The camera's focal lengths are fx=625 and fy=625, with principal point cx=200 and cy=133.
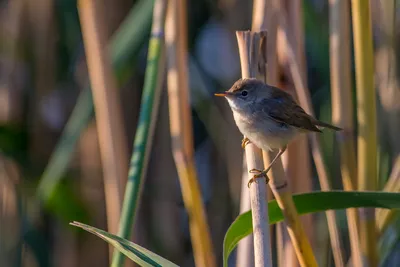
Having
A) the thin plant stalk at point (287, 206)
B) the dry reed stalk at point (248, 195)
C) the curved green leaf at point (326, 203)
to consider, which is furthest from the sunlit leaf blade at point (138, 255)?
the dry reed stalk at point (248, 195)

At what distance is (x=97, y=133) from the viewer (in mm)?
2506

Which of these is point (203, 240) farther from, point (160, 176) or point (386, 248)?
point (160, 176)

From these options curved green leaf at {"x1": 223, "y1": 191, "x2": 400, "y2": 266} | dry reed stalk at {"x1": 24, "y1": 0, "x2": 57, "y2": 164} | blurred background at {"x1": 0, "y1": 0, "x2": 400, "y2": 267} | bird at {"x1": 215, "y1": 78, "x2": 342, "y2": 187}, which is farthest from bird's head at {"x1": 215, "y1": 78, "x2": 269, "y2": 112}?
dry reed stalk at {"x1": 24, "y1": 0, "x2": 57, "y2": 164}

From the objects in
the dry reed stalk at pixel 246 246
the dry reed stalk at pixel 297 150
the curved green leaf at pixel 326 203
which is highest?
the dry reed stalk at pixel 297 150

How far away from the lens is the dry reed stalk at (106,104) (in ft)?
6.01

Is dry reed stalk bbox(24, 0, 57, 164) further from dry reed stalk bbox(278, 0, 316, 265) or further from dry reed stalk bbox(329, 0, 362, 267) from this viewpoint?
dry reed stalk bbox(329, 0, 362, 267)

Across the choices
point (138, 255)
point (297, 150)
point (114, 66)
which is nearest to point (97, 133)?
point (114, 66)

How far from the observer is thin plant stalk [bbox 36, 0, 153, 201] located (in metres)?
2.04

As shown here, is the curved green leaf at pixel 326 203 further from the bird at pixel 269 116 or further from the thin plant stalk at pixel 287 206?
the bird at pixel 269 116

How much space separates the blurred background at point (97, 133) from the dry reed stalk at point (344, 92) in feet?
2.22

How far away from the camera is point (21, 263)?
7.97ft

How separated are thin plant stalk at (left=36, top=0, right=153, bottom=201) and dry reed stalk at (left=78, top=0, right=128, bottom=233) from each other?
0.18 m

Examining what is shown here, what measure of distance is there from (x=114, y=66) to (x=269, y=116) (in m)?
0.53

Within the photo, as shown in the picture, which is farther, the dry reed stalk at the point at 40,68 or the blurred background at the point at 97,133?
the dry reed stalk at the point at 40,68
